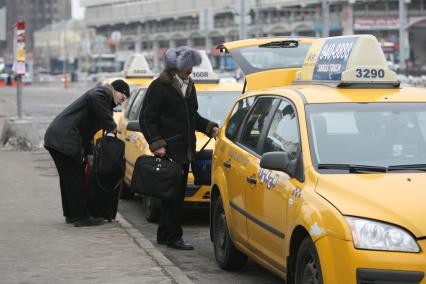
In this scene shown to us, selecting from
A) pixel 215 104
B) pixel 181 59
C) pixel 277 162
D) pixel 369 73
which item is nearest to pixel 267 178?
pixel 277 162

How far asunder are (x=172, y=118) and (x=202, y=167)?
1021 mm

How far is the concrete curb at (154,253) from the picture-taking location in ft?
23.7

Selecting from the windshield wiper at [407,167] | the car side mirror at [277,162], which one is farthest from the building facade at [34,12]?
the windshield wiper at [407,167]

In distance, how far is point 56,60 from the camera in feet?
520

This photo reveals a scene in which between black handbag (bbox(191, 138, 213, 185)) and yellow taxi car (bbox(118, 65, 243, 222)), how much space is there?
0.47m

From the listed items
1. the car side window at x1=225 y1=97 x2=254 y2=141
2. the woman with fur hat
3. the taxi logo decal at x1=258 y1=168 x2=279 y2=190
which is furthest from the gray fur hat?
the taxi logo decal at x1=258 y1=168 x2=279 y2=190

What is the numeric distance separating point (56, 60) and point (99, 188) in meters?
151

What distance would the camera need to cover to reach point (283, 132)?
6660 mm

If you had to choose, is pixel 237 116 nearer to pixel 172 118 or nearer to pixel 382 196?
pixel 172 118

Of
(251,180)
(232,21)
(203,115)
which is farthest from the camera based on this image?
(232,21)

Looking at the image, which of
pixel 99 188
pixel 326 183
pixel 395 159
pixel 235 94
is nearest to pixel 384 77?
pixel 395 159

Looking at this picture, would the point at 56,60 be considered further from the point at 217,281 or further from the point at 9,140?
the point at 217,281

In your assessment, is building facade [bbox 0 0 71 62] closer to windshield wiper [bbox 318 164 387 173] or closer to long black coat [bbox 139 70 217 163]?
long black coat [bbox 139 70 217 163]

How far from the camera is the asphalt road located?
759 cm
